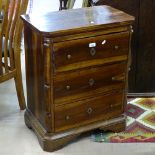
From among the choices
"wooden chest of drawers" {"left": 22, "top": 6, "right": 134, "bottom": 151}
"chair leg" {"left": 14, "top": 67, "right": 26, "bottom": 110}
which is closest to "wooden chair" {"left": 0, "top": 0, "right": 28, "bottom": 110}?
"chair leg" {"left": 14, "top": 67, "right": 26, "bottom": 110}

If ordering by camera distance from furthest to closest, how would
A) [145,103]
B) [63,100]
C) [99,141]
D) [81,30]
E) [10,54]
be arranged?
[145,103], [10,54], [99,141], [63,100], [81,30]

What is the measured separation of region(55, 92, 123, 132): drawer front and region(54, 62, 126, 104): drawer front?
48mm

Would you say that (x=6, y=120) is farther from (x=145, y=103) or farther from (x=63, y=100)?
(x=145, y=103)

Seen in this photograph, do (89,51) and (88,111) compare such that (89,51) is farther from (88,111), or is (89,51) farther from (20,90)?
(20,90)

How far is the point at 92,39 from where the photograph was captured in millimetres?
2025

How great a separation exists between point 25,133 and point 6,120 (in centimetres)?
21

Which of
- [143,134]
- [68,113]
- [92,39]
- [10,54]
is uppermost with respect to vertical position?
[92,39]

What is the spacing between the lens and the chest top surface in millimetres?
1958

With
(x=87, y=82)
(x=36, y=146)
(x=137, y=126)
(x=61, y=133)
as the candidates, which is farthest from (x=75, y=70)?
(x=137, y=126)

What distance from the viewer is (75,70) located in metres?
2.05

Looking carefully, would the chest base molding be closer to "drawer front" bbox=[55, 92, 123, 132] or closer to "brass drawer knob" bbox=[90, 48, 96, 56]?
"drawer front" bbox=[55, 92, 123, 132]

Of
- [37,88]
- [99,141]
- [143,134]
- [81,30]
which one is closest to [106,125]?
[99,141]

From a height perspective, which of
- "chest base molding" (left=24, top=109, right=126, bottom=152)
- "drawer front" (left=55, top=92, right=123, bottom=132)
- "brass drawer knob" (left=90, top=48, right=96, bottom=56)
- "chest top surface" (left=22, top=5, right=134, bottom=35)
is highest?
"chest top surface" (left=22, top=5, right=134, bottom=35)

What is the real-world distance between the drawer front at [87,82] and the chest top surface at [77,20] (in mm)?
253
